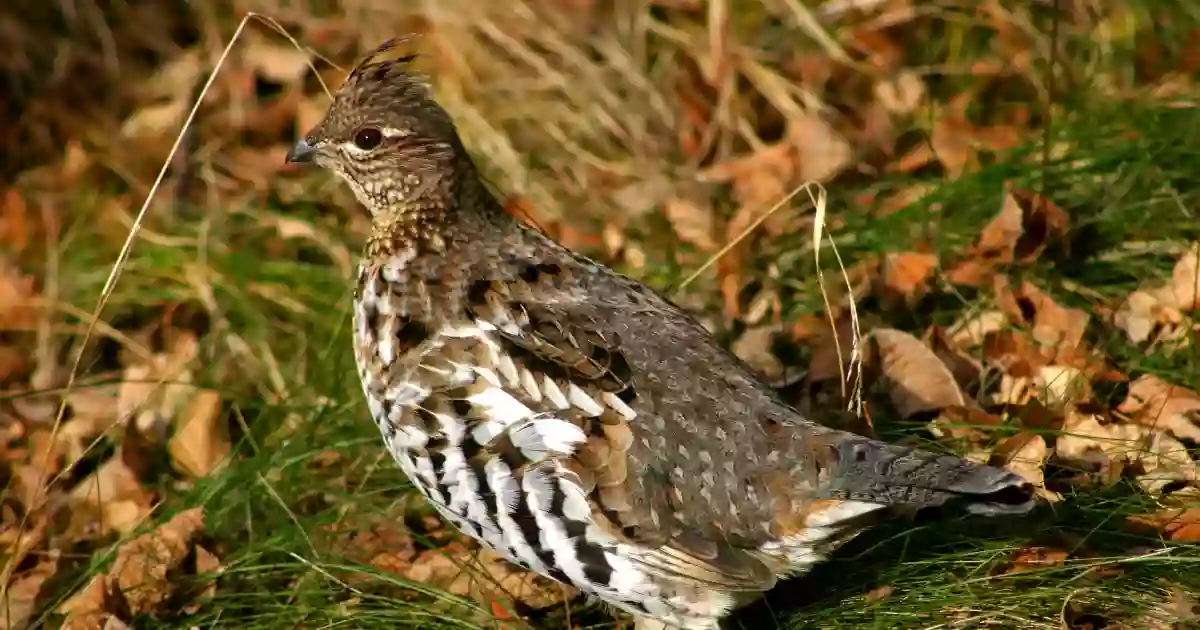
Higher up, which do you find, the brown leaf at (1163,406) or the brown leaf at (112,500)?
the brown leaf at (1163,406)

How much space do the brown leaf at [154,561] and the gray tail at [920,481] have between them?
7.09ft

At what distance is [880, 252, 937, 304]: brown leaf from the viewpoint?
5.34m

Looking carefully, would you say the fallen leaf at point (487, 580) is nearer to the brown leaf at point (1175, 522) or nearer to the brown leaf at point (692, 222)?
the brown leaf at point (1175, 522)

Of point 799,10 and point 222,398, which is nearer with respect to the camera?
point 222,398

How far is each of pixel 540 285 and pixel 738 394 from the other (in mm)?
658

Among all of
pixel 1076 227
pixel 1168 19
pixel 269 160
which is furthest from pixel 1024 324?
pixel 269 160

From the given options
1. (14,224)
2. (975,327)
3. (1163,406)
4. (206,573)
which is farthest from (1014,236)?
(14,224)

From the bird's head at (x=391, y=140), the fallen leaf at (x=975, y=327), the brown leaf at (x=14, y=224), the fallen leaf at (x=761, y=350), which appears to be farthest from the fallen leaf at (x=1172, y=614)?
the brown leaf at (x=14, y=224)

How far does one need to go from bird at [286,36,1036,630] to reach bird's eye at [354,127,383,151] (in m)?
0.46

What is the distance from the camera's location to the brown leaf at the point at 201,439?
5496 millimetres

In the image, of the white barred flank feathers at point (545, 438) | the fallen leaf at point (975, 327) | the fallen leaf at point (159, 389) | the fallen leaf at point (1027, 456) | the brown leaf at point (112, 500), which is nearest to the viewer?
the white barred flank feathers at point (545, 438)

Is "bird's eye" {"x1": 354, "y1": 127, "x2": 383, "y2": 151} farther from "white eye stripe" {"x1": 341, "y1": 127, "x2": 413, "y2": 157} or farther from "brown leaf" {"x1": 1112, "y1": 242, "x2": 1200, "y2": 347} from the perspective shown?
"brown leaf" {"x1": 1112, "y1": 242, "x2": 1200, "y2": 347}

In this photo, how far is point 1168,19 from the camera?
21.8 feet

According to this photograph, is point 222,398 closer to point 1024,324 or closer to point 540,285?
point 540,285
